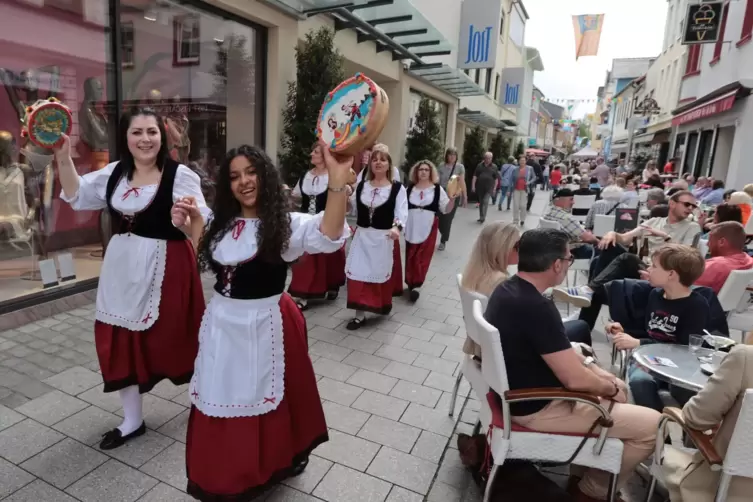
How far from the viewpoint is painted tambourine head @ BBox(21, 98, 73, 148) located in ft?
8.03

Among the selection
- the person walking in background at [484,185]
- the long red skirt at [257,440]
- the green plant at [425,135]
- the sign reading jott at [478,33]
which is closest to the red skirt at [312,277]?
the long red skirt at [257,440]

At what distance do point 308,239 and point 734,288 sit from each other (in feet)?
11.5

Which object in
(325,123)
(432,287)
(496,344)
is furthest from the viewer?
(432,287)

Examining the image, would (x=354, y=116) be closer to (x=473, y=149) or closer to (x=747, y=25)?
(x=747, y=25)

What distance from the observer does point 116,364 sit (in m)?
2.59

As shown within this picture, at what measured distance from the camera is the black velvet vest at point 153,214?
2529mm

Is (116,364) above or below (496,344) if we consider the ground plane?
below

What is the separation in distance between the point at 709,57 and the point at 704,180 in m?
6.36

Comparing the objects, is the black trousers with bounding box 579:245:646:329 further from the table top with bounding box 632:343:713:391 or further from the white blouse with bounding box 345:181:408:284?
the white blouse with bounding box 345:181:408:284

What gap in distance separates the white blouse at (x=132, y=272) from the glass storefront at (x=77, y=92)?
2.67 meters

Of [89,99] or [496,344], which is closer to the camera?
[496,344]

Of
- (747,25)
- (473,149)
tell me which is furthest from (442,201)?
(747,25)

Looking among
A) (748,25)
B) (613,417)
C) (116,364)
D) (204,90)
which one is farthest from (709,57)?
(116,364)

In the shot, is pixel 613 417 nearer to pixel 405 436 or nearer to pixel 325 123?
pixel 405 436
